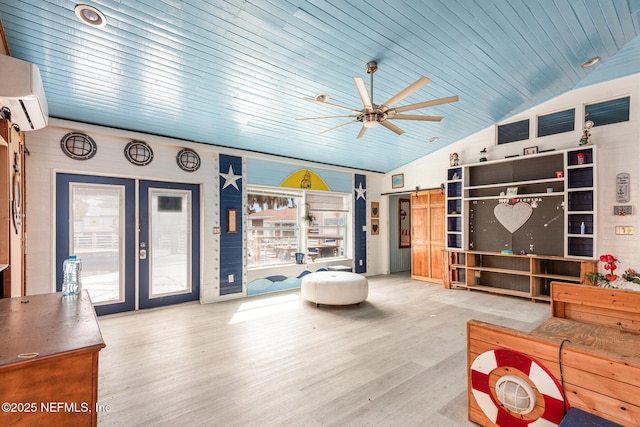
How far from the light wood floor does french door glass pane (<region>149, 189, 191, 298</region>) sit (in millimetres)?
480

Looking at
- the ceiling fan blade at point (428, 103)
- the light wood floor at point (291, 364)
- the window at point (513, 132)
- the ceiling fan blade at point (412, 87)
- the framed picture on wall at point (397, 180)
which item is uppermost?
the window at point (513, 132)

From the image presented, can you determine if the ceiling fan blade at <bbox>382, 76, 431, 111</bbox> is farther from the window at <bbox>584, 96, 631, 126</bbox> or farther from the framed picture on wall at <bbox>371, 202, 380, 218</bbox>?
the framed picture on wall at <bbox>371, 202, 380, 218</bbox>

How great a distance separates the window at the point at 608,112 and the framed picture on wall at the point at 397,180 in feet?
11.4

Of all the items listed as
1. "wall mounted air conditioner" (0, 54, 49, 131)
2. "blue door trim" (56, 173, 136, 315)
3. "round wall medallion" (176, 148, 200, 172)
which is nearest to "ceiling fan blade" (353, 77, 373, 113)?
"wall mounted air conditioner" (0, 54, 49, 131)

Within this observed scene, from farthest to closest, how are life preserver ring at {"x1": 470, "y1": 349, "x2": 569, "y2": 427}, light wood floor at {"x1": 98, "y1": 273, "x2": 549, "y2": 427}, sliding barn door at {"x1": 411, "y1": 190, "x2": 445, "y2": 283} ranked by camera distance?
sliding barn door at {"x1": 411, "y1": 190, "x2": 445, "y2": 283}, light wood floor at {"x1": 98, "y1": 273, "x2": 549, "y2": 427}, life preserver ring at {"x1": 470, "y1": 349, "x2": 569, "y2": 427}

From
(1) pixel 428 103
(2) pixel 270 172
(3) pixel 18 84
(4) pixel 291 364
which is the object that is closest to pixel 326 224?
(2) pixel 270 172

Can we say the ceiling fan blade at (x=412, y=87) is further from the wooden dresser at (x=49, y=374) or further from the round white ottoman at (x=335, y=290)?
the round white ottoman at (x=335, y=290)

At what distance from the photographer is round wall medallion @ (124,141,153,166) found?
447 centimetres

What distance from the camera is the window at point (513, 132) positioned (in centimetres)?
556

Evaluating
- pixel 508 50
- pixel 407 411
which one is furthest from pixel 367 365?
pixel 508 50

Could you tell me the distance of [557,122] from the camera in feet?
17.0

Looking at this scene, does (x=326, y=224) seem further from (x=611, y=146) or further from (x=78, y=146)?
(x=611, y=146)

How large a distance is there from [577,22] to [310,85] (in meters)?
2.96

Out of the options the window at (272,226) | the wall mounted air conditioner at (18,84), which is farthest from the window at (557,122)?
the wall mounted air conditioner at (18,84)
